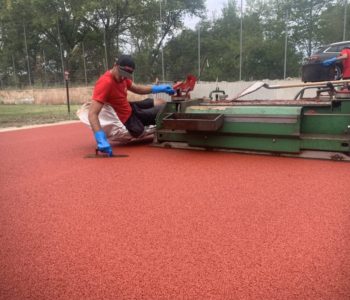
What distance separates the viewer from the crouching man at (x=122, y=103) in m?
3.79

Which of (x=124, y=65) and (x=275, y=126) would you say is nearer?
(x=275, y=126)

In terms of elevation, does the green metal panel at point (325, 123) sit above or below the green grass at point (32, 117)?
above

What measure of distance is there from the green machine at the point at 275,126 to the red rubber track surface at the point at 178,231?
0.19m

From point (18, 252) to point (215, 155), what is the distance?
2.48 m

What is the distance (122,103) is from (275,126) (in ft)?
6.49

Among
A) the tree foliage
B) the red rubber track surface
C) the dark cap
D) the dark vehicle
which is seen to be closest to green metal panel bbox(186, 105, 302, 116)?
the red rubber track surface

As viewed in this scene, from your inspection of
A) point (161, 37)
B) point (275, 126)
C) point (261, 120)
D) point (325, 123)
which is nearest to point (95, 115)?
point (261, 120)

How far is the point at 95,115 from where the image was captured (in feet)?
12.5

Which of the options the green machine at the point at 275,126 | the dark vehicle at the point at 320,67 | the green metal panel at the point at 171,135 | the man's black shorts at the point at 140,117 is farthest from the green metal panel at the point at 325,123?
the dark vehicle at the point at 320,67

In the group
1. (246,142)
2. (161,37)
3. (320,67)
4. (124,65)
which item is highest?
(161,37)

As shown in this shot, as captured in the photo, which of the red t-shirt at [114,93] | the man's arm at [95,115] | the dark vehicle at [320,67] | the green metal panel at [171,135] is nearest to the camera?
the man's arm at [95,115]

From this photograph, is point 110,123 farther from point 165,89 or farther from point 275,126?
point 275,126

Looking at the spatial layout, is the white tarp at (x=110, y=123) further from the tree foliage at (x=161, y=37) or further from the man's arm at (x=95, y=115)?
the tree foliage at (x=161, y=37)

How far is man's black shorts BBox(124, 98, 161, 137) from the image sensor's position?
4.47 m
